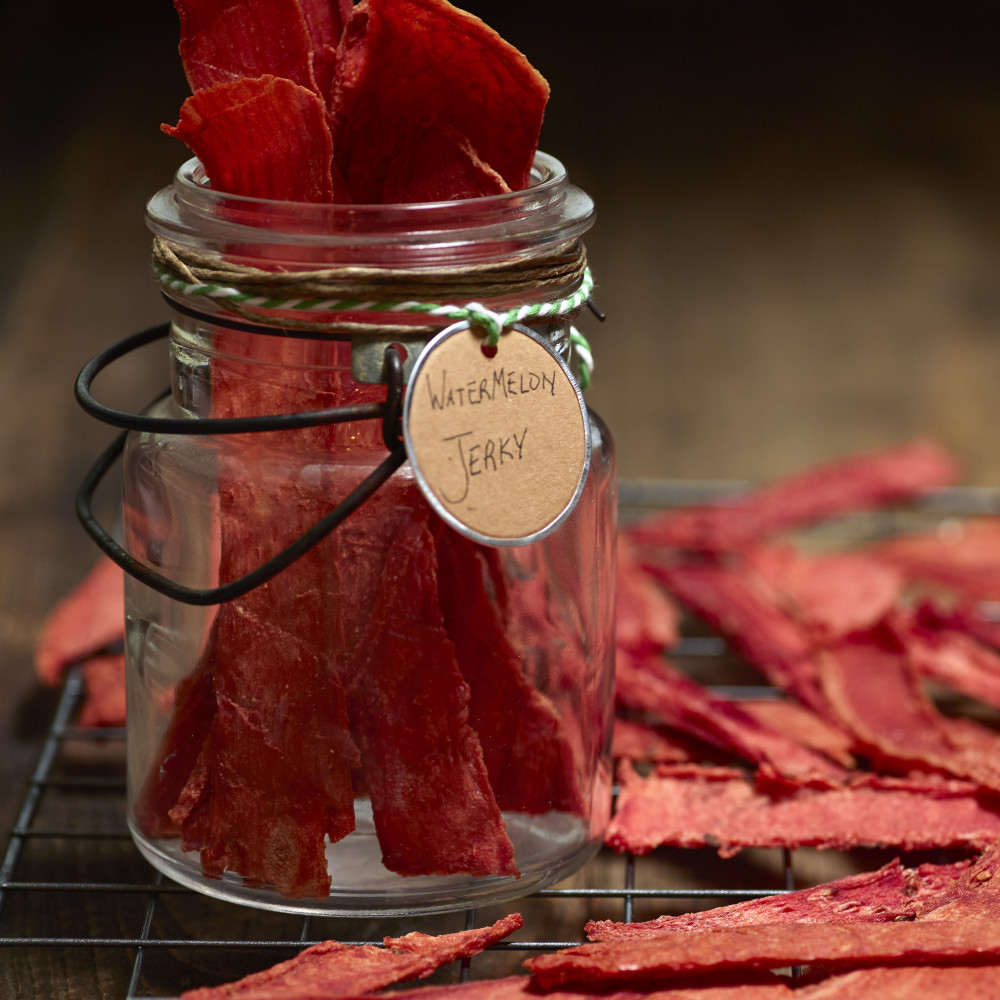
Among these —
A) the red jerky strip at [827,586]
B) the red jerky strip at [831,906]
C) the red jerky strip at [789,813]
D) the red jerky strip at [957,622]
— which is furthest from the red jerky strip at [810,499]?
the red jerky strip at [831,906]

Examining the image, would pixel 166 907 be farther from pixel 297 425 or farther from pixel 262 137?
pixel 262 137

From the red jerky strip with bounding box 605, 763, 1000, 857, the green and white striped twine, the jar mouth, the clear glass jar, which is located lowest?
the red jerky strip with bounding box 605, 763, 1000, 857

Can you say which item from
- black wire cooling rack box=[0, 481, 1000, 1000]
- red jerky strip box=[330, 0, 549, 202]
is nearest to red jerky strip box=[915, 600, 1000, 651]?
black wire cooling rack box=[0, 481, 1000, 1000]

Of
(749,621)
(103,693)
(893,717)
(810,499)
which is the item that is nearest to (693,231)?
(810,499)

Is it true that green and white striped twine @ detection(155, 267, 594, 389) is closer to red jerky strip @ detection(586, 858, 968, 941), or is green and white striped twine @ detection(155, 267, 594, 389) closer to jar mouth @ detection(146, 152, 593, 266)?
jar mouth @ detection(146, 152, 593, 266)

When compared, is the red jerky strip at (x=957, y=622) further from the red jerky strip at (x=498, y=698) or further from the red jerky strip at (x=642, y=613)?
the red jerky strip at (x=498, y=698)

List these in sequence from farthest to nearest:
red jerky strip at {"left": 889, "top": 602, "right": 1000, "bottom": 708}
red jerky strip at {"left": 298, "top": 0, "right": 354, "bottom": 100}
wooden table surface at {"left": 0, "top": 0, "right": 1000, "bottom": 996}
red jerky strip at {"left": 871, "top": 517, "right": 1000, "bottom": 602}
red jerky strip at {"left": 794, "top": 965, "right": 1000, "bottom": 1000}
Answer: wooden table surface at {"left": 0, "top": 0, "right": 1000, "bottom": 996} → red jerky strip at {"left": 871, "top": 517, "right": 1000, "bottom": 602} → red jerky strip at {"left": 889, "top": 602, "right": 1000, "bottom": 708} → red jerky strip at {"left": 298, "top": 0, "right": 354, "bottom": 100} → red jerky strip at {"left": 794, "top": 965, "right": 1000, "bottom": 1000}

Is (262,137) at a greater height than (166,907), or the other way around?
(262,137)
